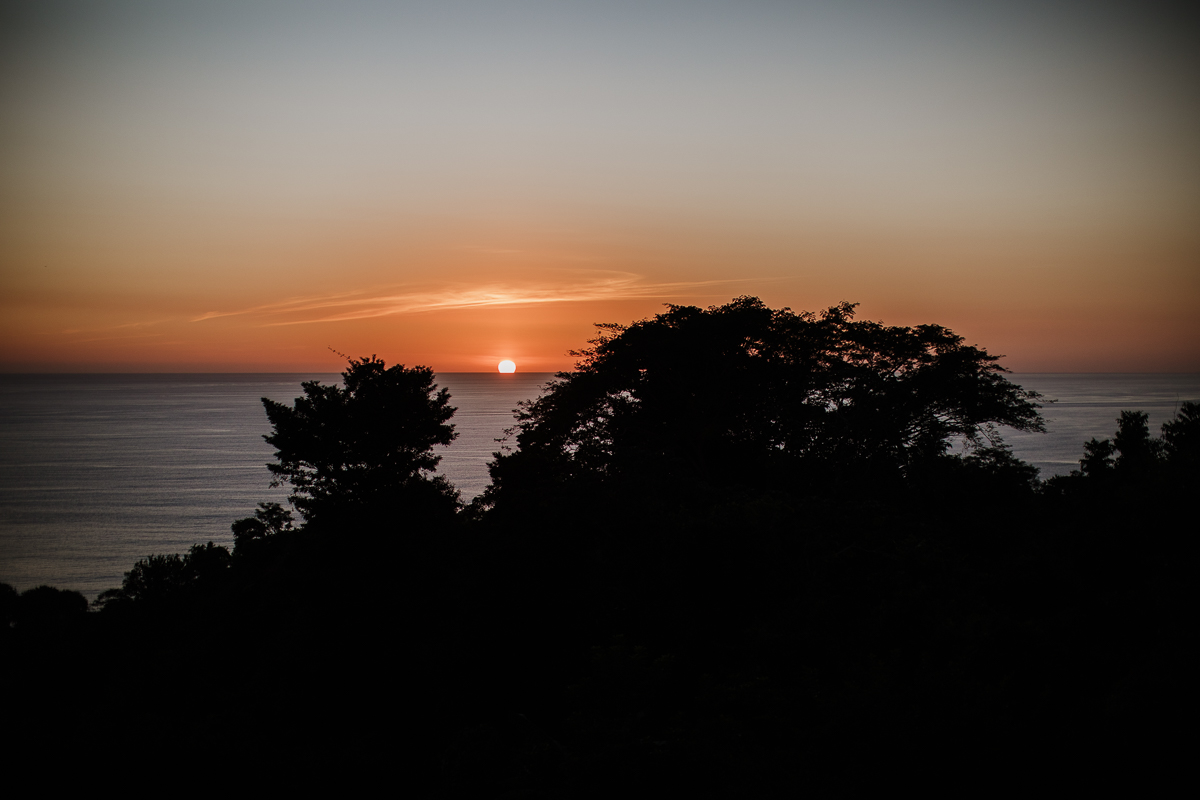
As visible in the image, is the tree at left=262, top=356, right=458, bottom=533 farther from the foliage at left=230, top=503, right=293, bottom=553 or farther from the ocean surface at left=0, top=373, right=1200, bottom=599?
the ocean surface at left=0, top=373, right=1200, bottom=599

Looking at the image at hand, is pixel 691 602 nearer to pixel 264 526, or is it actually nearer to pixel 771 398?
pixel 771 398

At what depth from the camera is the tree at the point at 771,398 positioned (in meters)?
29.8

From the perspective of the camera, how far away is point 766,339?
3300 cm

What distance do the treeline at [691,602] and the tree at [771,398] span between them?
0.13m

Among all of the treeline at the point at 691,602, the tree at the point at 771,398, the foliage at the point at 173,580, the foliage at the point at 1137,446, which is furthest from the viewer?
the foliage at the point at 173,580

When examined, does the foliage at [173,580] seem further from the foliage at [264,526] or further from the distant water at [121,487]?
the distant water at [121,487]

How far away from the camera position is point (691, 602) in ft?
49.6

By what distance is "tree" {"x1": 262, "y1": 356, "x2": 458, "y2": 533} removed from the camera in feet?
84.2

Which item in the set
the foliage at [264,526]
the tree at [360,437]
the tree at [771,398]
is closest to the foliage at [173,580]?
the foliage at [264,526]

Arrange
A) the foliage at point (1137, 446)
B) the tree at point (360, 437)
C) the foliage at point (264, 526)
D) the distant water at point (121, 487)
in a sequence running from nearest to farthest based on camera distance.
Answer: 1. the foliage at point (1137, 446)
2. the tree at point (360, 437)
3. the foliage at point (264, 526)
4. the distant water at point (121, 487)

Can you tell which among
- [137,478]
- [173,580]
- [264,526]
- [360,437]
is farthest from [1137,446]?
[137,478]

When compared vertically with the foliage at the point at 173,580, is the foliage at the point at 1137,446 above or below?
above

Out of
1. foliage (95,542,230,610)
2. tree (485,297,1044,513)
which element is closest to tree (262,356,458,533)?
tree (485,297,1044,513)

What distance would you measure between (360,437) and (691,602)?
15427 millimetres
